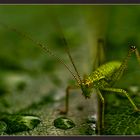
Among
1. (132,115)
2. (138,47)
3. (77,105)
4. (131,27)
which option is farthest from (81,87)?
(131,27)

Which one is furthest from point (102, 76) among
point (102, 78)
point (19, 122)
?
point (19, 122)

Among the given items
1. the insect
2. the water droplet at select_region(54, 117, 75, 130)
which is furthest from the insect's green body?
the water droplet at select_region(54, 117, 75, 130)

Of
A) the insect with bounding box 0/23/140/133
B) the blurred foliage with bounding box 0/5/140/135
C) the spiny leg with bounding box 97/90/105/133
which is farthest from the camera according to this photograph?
the insect with bounding box 0/23/140/133

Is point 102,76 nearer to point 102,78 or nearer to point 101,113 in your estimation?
point 102,78

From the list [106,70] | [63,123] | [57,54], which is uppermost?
[57,54]

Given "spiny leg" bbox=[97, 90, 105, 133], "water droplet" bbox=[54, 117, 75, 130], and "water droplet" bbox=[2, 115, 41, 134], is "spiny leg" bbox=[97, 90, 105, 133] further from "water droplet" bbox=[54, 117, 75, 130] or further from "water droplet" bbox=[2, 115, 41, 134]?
"water droplet" bbox=[2, 115, 41, 134]

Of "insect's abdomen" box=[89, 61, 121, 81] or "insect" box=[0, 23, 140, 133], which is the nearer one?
"insect" box=[0, 23, 140, 133]

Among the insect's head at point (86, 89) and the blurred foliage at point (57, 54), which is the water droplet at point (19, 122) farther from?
the insect's head at point (86, 89)
